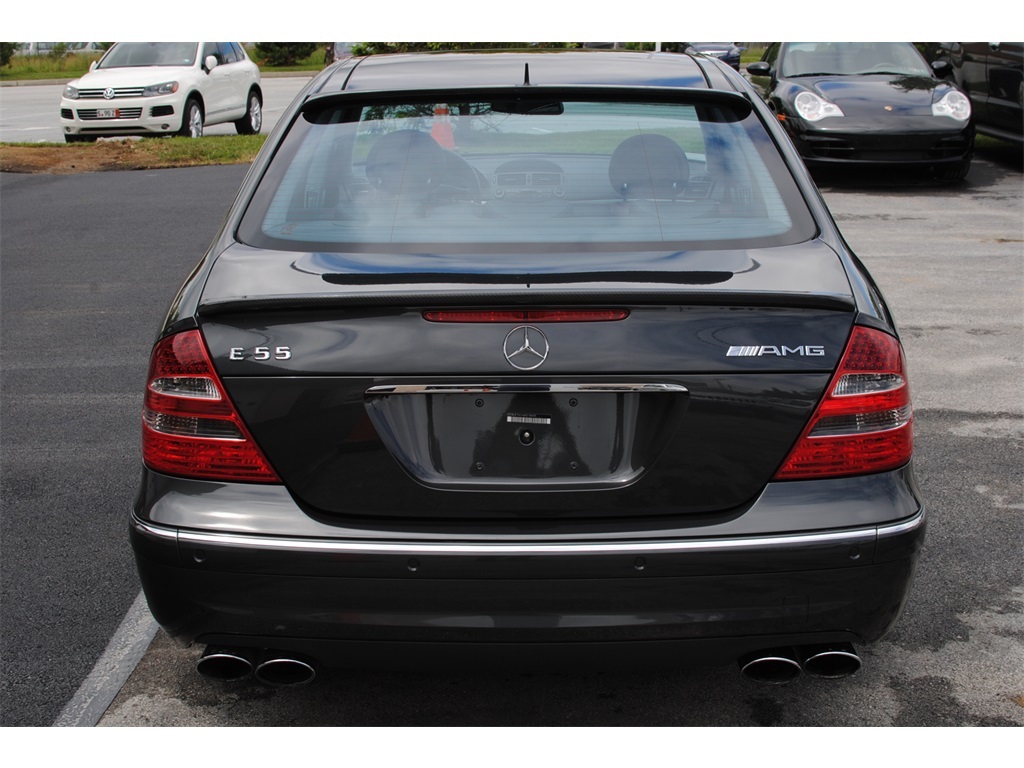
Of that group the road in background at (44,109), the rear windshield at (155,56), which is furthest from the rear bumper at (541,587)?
the rear windshield at (155,56)

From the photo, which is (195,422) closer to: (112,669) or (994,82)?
(112,669)

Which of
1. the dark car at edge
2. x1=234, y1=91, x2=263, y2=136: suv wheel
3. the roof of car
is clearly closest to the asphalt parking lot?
the roof of car

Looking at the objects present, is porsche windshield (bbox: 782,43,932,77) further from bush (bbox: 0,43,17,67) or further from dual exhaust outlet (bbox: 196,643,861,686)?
bush (bbox: 0,43,17,67)

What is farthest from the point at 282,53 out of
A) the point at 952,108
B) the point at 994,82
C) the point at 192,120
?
the point at 952,108

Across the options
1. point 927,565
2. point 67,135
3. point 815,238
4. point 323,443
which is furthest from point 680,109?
point 67,135

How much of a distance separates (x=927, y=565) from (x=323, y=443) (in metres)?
2.44

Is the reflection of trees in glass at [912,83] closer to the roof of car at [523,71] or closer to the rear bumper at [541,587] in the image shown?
the roof of car at [523,71]

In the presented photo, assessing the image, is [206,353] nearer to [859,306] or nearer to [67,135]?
[859,306]

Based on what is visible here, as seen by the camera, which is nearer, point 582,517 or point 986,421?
point 582,517

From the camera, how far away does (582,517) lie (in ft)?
8.48

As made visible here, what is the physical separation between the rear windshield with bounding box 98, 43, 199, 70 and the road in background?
1.85 metres

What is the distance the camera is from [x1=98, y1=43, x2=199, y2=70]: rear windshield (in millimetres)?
17312

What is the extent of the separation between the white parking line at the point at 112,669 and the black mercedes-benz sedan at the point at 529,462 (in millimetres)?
662

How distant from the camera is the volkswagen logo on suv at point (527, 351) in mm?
2530
